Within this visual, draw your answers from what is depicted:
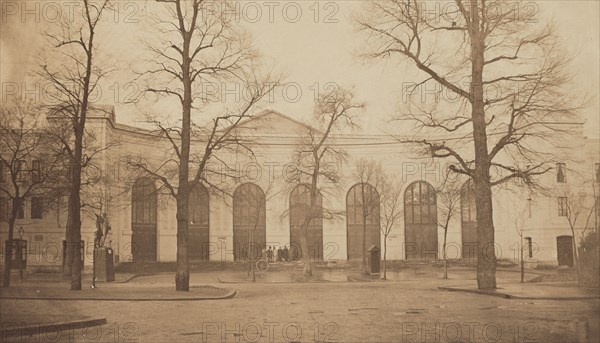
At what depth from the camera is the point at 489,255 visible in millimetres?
9023

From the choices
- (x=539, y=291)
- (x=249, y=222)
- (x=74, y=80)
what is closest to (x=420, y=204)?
(x=539, y=291)

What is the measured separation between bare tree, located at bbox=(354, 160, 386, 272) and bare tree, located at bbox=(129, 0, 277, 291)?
5.42ft

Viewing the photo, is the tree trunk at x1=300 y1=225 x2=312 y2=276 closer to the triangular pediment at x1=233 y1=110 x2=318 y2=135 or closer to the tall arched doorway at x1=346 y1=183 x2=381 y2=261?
the tall arched doorway at x1=346 y1=183 x2=381 y2=261

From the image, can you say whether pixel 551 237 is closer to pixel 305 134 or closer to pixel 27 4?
pixel 305 134

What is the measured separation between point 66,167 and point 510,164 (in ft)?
18.6

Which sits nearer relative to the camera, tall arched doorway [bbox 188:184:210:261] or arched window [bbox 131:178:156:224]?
arched window [bbox 131:178:156:224]

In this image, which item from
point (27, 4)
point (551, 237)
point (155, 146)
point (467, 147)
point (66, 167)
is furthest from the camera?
point (155, 146)

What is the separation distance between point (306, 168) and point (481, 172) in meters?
2.35

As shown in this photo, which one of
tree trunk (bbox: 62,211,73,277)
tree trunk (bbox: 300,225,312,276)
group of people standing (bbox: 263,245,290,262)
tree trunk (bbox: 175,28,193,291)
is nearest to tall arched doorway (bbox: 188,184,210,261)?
tree trunk (bbox: 175,28,193,291)

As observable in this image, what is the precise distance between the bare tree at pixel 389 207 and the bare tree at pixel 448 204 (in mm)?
571

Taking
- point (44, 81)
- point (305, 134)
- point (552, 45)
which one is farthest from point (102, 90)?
point (552, 45)

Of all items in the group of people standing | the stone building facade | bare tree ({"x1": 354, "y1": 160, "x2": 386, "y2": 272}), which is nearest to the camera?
the stone building facade

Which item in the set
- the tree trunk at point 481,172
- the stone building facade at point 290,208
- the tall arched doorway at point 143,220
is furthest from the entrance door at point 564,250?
the tall arched doorway at point 143,220

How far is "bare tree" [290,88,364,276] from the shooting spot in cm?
823
